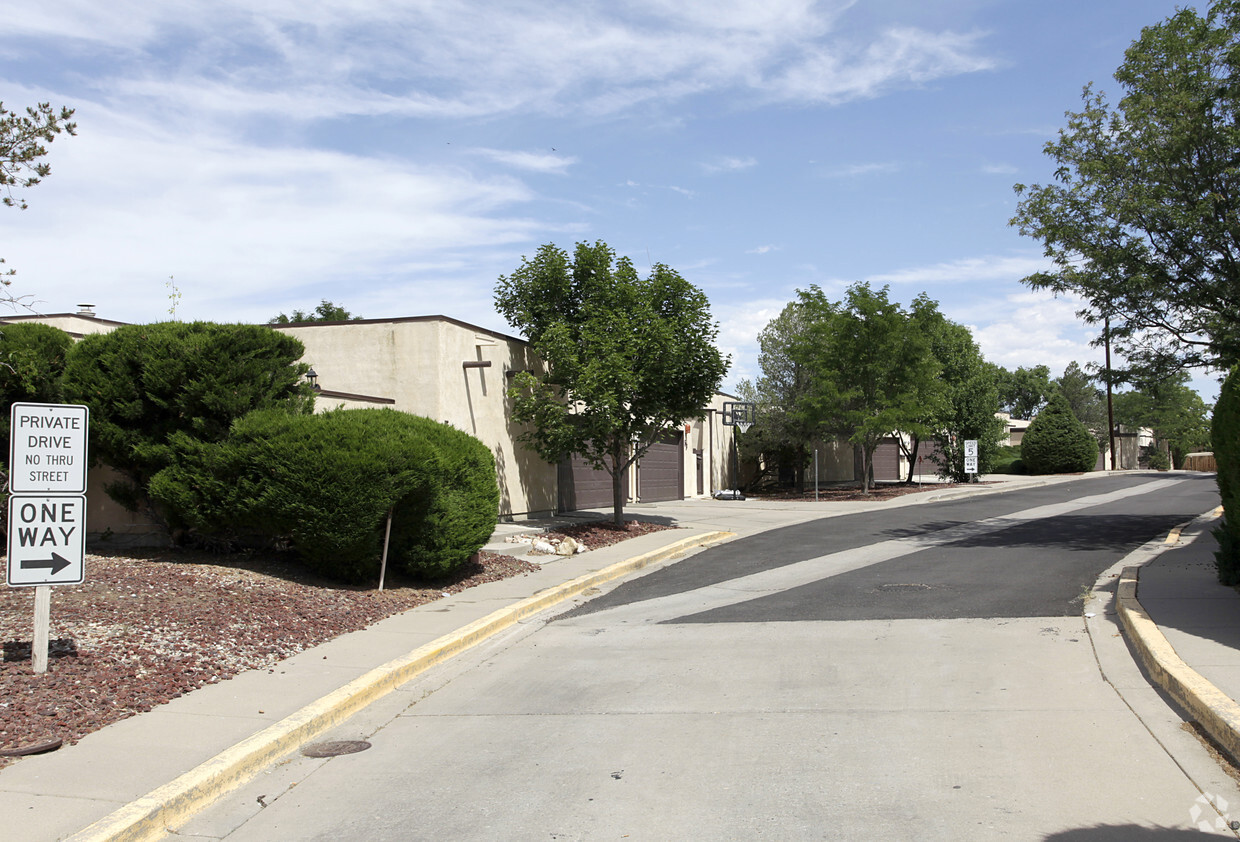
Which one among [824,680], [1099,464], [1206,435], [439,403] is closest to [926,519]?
[439,403]

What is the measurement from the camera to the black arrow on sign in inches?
275

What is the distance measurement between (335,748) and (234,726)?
0.69 metres

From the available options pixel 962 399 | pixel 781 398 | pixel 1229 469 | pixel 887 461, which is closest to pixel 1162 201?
pixel 1229 469

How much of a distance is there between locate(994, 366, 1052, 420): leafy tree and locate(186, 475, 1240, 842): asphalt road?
9846 cm

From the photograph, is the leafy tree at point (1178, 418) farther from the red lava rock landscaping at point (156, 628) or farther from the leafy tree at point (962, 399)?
the red lava rock landscaping at point (156, 628)

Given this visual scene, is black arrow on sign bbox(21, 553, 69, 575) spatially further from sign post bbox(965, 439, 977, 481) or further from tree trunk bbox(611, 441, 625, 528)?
sign post bbox(965, 439, 977, 481)

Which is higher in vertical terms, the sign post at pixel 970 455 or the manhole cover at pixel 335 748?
the sign post at pixel 970 455

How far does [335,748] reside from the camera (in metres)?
6.36

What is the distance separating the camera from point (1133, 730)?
6062 millimetres

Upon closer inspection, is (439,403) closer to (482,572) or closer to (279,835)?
(482,572)

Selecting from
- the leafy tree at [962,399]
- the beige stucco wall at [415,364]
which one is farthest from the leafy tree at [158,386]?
the leafy tree at [962,399]

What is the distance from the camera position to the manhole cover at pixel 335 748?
20.5 feet

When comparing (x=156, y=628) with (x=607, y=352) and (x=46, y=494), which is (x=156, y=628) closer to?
(x=46, y=494)

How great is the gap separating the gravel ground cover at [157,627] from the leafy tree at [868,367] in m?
22.0
